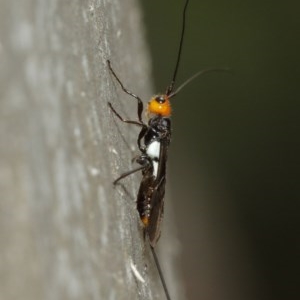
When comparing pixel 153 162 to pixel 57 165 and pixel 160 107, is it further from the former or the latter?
pixel 57 165

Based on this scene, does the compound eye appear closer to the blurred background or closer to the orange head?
the orange head

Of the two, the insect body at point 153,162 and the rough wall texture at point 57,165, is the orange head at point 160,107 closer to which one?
the insect body at point 153,162

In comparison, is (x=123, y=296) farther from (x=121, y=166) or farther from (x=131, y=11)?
(x=131, y=11)

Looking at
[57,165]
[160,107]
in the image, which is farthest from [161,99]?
[57,165]

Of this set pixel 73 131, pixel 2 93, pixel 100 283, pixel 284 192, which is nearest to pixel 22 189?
pixel 2 93

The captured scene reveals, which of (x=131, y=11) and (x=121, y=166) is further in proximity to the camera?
(x=131, y=11)

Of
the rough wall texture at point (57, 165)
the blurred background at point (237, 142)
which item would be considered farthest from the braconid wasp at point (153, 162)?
the blurred background at point (237, 142)

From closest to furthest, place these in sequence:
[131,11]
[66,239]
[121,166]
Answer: [66,239] → [121,166] → [131,11]

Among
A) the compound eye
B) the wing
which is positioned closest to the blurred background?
the compound eye

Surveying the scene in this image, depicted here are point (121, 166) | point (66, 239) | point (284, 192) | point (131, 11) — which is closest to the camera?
point (66, 239)
